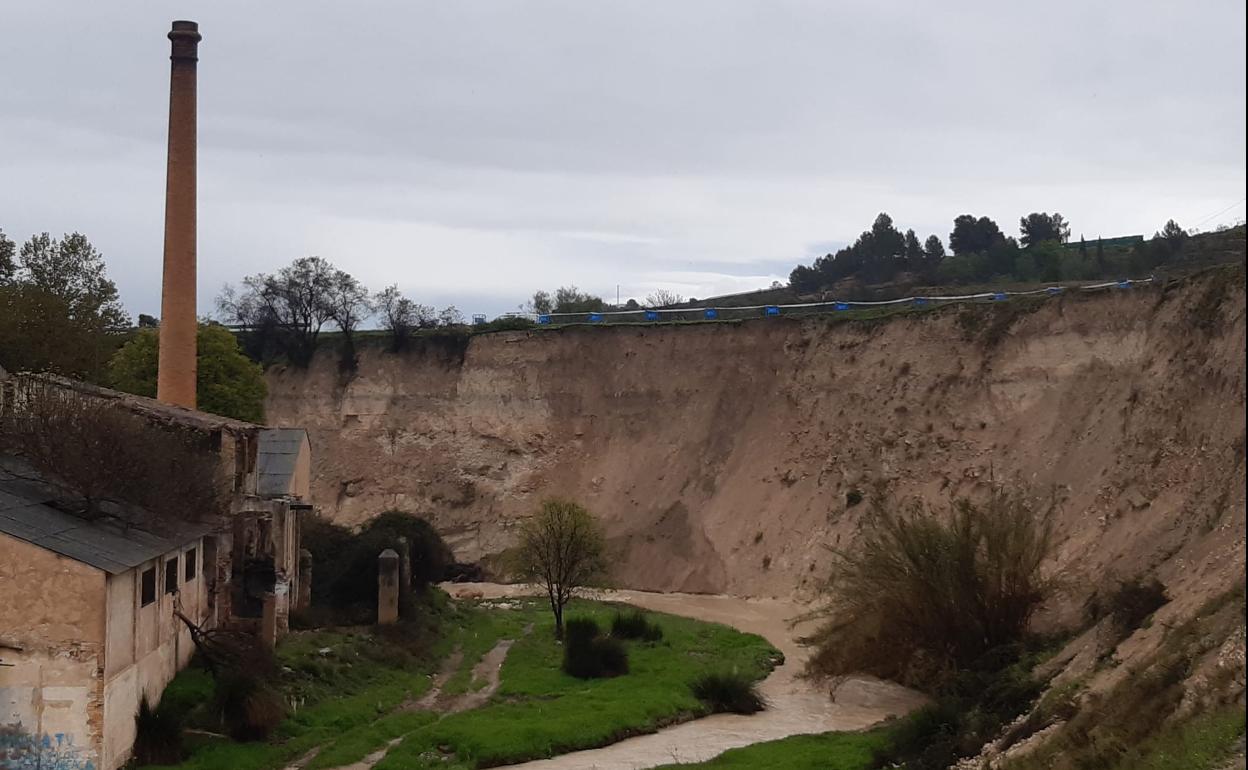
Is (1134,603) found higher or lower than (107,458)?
lower

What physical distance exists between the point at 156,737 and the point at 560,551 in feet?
44.9

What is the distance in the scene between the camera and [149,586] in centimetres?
1741

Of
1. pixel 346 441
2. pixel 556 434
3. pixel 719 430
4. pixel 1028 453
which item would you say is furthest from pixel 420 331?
pixel 1028 453

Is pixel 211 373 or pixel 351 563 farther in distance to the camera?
pixel 211 373

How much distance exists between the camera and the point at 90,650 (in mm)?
15180

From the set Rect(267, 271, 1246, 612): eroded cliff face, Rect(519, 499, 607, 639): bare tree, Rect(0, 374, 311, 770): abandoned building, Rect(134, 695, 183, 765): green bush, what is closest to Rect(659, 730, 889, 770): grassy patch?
Rect(267, 271, 1246, 612): eroded cliff face

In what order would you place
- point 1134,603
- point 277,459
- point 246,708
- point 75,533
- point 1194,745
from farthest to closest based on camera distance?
point 277,459 → point 1134,603 → point 246,708 → point 75,533 → point 1194,745

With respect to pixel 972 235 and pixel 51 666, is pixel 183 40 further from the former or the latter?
pixel 972 235

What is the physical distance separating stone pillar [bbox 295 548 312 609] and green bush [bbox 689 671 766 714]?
9.01 m

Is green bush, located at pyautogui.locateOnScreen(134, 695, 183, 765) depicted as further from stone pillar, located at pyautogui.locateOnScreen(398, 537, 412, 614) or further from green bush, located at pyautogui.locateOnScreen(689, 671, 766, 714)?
stone pillar, located at pyautogui.locateOnScreen(398, 537, 412, 614)

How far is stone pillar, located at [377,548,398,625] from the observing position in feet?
86.8

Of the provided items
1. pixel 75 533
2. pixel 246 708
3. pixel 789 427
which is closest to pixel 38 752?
pixel 75 533

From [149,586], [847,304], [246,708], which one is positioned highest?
[847,304]

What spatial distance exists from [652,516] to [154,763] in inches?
1054
